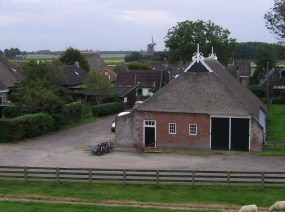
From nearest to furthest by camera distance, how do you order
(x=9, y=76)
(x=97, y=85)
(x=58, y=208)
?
(x=58, y=208), (x=97, y=85), (x=9, y=76)

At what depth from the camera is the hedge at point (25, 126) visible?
158 feet

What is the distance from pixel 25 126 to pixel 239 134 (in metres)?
19.5

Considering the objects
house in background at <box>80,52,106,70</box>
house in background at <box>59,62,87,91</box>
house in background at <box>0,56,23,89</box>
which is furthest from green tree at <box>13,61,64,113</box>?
house in background at <box>80,52,106,70</box>

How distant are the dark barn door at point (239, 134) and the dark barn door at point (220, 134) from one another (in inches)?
19.0

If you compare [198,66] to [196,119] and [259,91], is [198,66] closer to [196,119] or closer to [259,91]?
[196,119]

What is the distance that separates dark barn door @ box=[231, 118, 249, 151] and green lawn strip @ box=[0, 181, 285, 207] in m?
14.3

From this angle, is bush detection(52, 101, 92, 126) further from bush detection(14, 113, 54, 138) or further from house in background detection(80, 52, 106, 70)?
house in background detection(80, 52, 106, 70)

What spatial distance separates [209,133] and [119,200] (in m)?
18.7

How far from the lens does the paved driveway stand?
37.2 metres

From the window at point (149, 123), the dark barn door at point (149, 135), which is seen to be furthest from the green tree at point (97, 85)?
the dark barn door at point (149, 135)

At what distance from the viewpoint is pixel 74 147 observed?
45.2 meters

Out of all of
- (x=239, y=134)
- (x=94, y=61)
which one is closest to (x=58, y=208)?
(x=239, y=134)

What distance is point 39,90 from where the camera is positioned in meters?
56.1

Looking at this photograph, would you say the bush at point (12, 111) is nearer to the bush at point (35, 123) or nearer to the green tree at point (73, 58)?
the bush at point (35, 123)
